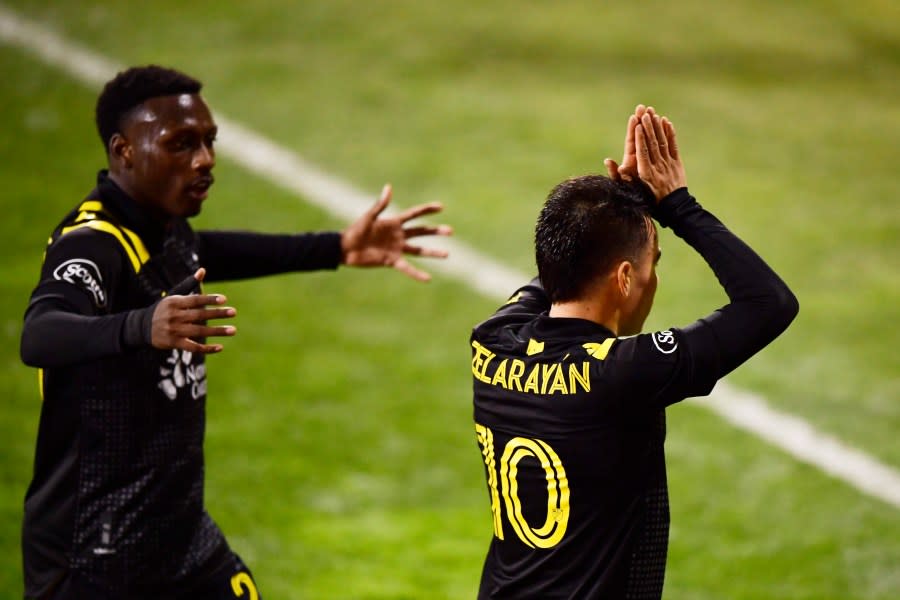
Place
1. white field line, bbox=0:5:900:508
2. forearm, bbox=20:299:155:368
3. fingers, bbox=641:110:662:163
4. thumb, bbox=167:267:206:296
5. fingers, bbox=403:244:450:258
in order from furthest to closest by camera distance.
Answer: white field line, bbox=0:5:900:508, fingers, bbox=403:244:450:258, thumb, bbox=167:267:206:296, forearm, bbox=20:299:155:368, fingers, bbox=641:110:662:163

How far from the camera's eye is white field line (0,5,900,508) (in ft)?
27.2

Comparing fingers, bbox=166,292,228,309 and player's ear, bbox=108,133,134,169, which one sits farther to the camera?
player's ear, bbox=108,133,134,169

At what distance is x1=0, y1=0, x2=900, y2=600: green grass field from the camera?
7.46m

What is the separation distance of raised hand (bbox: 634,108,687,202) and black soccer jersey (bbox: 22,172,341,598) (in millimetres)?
1593

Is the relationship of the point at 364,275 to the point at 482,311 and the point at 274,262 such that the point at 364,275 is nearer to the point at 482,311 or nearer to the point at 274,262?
the point at 482,311

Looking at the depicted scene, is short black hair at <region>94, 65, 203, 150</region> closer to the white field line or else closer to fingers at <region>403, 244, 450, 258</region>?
fingers at <region>403, 244, 450, 258</region>

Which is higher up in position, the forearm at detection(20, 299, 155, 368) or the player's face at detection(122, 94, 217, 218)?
the player's face at detection(122, 94, 217, 218)

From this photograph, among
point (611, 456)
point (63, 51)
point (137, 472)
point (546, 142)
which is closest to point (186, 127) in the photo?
point (137, 472)

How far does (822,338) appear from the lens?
978 cm

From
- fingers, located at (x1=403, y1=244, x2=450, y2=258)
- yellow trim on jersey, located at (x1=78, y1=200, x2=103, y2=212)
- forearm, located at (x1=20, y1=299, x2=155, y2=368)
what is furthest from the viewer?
fingers, located at (x1=403, y1=244, x2=450, y2=258)

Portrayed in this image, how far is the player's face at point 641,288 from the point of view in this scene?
3570 millimetres

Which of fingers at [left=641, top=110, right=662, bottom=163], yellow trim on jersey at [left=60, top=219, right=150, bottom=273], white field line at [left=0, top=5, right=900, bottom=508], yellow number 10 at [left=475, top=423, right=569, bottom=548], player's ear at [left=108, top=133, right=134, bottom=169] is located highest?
white field line at [left=0, top=5, right=900, bottom=508]

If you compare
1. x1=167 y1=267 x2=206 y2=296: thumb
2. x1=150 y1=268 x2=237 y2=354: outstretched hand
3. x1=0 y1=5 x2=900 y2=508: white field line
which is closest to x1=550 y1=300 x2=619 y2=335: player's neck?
x1=150 y1=268 x2=237 y2=354: outstretched hand

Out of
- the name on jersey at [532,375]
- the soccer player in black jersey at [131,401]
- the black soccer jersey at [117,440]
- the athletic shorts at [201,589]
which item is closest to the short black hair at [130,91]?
the soccer player in black jersey at [131,401]
